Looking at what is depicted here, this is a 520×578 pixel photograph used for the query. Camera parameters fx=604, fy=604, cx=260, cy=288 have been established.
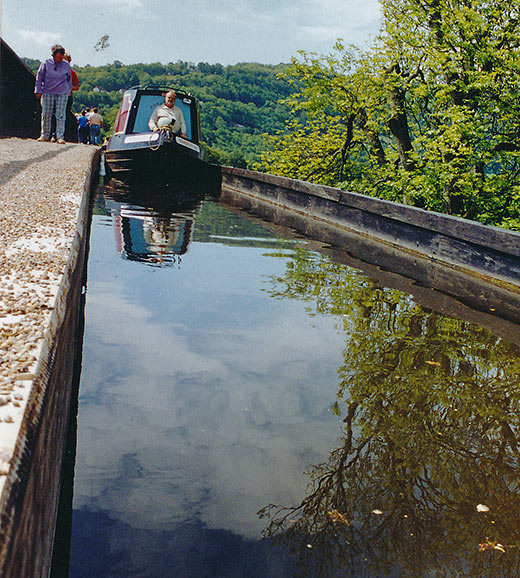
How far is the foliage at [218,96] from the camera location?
5334 centimetres

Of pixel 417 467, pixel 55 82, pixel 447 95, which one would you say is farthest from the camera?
pixel 55 82

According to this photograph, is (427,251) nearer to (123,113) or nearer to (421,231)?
(421,231)

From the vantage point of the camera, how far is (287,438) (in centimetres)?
245

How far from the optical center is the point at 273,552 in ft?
5.75

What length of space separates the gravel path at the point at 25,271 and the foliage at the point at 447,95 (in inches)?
281

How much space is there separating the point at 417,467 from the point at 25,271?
1876 mm

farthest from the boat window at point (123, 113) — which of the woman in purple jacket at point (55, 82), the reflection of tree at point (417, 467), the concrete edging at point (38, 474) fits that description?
the concrete edging at point (38, 474)

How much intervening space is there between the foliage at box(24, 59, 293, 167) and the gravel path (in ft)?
111

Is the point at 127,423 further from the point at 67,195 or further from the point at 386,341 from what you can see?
the point at 67,195

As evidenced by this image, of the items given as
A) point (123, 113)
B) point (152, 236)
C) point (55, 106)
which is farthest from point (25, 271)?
point (123, 113)

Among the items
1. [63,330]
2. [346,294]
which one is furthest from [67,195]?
[63,330]

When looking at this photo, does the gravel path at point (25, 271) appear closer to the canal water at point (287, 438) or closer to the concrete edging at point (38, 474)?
the concrete edging at point (38, 474)

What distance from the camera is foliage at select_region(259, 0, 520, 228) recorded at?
11.1 m

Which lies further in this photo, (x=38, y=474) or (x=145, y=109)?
(x=145, y=109)
